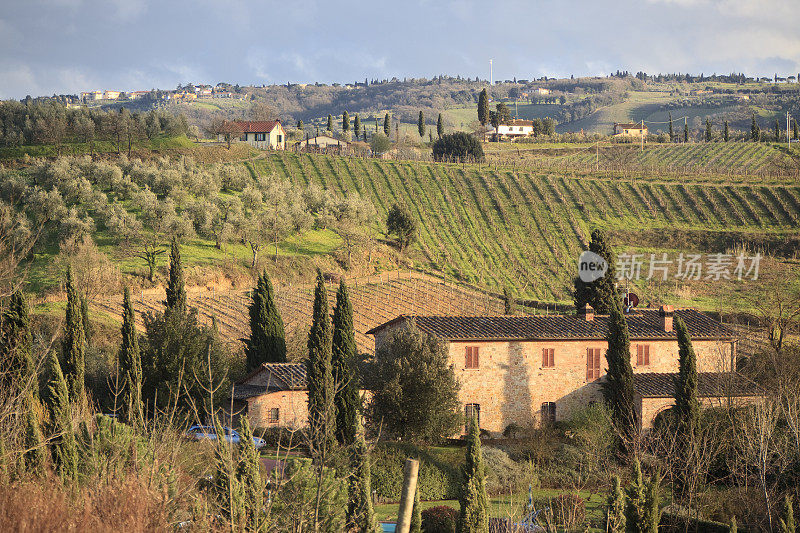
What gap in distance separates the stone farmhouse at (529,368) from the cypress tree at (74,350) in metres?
8.45

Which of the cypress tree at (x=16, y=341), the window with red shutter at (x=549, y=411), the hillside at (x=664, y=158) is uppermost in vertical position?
the hillside at (x=664, y=158)

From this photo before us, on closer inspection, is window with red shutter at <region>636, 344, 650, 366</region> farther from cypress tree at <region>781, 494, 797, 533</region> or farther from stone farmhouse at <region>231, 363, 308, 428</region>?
cypress tree at <region>781, 494, 797, 533</region>

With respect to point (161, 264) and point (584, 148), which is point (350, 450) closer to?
point (161, 264)

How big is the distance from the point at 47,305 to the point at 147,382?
17.0 meters

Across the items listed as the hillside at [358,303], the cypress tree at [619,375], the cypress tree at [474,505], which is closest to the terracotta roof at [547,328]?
the cypress tree at [619,375]

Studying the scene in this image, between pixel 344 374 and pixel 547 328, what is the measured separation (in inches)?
441

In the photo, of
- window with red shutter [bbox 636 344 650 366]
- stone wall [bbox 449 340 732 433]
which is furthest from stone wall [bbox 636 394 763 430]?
window with red shutter [bbox 636 344 650 366]

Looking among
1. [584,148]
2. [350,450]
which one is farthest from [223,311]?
[584,148]

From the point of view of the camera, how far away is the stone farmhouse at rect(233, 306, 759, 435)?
36594 millimetres

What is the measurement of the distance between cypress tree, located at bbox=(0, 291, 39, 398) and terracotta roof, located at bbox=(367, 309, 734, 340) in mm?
17377

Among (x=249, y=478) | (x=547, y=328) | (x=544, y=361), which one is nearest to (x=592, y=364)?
(x=544, y=361)

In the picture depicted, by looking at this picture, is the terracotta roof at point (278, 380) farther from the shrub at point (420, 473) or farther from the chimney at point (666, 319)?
the chimney at point (666, 319)

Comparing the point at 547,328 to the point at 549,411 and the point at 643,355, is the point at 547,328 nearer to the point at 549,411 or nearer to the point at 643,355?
the point at 549,411

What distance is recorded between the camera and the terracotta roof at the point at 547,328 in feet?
124
